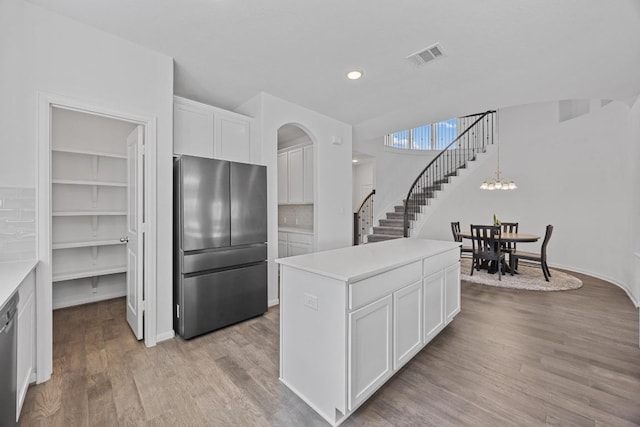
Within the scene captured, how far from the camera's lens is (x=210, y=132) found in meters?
3.56

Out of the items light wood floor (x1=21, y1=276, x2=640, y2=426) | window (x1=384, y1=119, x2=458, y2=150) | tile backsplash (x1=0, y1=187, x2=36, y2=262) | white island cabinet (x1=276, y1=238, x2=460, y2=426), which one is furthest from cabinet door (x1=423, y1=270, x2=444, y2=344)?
window (x1=384, y1=119, x2=458, y2=150)

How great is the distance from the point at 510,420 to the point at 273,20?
134 inches

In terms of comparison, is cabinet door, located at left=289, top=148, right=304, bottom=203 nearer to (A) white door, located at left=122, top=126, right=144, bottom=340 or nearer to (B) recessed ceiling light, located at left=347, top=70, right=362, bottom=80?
(B) recessed ceiling light, located at left=347, top=70, right=362, bottom=80

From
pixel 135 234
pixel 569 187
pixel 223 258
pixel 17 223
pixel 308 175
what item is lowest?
pixel 223 258

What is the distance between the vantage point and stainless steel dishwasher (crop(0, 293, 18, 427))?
131 centimetres

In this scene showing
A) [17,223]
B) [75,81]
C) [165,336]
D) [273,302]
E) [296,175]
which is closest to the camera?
[17,223]

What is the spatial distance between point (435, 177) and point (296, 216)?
4.65 meters

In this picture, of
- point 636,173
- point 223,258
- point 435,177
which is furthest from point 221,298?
point 435,177

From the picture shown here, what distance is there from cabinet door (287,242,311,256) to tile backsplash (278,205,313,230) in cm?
47

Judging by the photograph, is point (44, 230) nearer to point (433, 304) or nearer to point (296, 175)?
point (433, 304)

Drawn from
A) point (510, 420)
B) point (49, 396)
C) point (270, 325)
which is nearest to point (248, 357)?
point (270, 325)

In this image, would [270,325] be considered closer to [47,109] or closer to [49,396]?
[49,396]

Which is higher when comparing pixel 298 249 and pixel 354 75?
pixel 354 75

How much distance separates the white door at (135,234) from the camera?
9.11 ft
